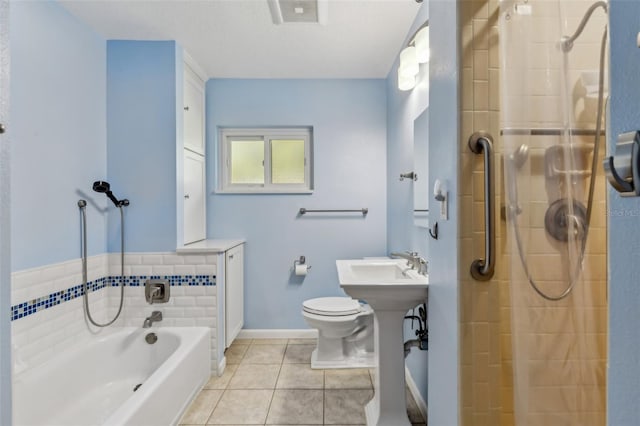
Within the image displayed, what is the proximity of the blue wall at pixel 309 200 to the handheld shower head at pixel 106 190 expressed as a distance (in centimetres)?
79

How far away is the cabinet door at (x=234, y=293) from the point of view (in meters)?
2.51

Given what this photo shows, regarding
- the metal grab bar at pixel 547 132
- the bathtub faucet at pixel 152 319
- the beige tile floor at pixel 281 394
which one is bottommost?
the beige tile floor at pixel 281 394

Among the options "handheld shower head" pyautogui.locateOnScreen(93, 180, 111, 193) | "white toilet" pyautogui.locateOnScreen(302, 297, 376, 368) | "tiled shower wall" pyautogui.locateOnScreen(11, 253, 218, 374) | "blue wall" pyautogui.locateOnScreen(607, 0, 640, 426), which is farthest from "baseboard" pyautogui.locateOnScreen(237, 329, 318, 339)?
"blue wall" pyautogui.locateOnScreen(607, 0, 640, 426)

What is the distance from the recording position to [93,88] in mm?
2248

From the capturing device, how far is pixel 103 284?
2.32 metres

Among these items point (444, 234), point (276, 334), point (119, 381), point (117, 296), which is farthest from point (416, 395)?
point (117, 296)

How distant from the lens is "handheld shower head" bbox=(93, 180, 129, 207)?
2.15 metres

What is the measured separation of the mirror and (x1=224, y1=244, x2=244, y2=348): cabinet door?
1.46 metres

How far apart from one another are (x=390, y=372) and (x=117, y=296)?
1.95 m

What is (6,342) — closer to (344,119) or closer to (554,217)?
(554,217)

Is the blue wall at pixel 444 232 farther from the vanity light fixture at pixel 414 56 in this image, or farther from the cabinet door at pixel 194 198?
the cabinet door at pixel 194 198

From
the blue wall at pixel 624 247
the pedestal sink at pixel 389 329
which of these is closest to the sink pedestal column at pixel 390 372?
the pedestal sink at pixel 389 329

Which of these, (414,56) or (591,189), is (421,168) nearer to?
(414,56)

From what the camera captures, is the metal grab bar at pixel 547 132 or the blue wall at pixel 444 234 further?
the blue wall at pixel 444 234
